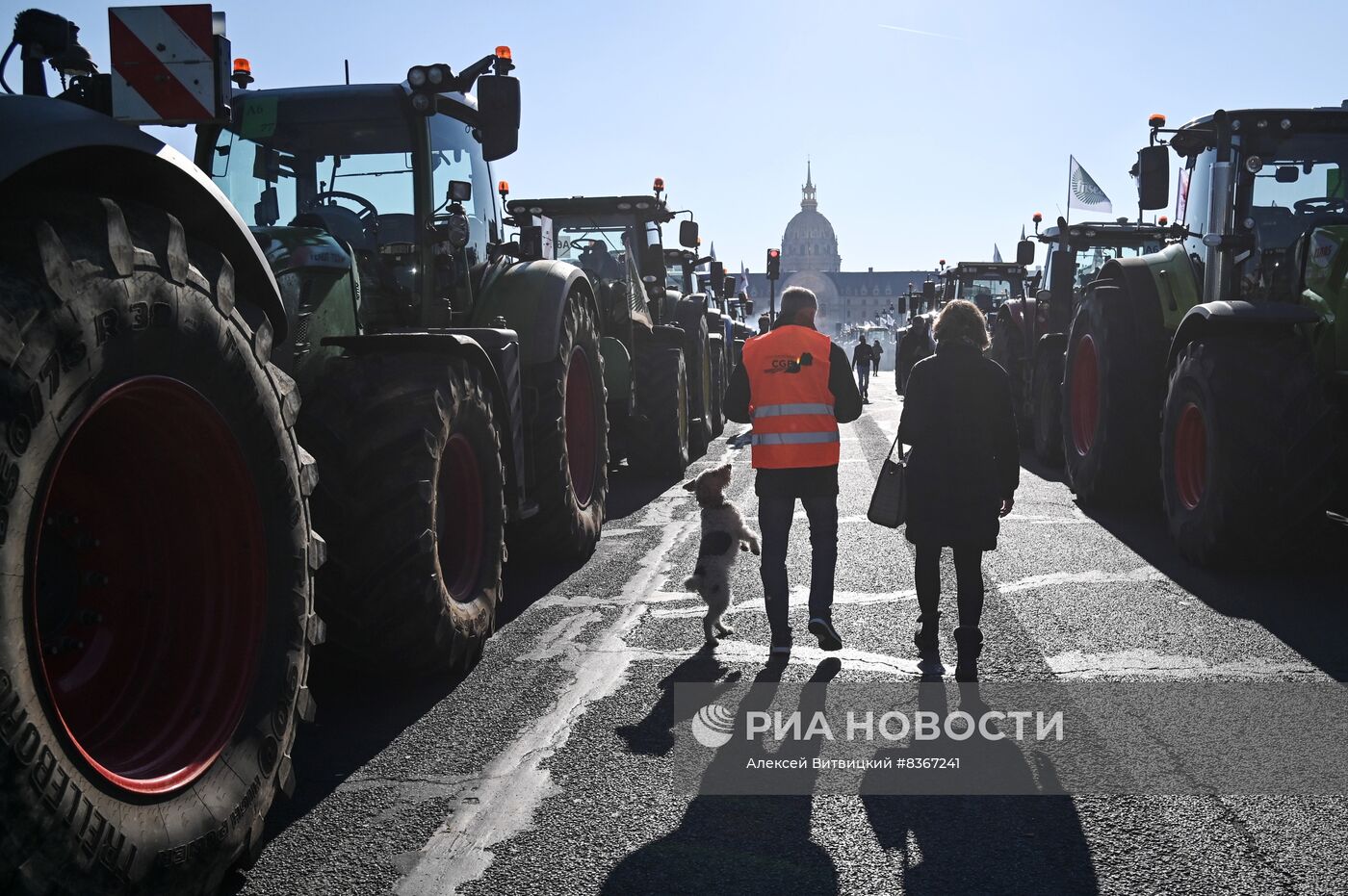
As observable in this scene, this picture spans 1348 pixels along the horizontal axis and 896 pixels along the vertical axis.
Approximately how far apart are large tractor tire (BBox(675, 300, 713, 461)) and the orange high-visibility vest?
7.63 m

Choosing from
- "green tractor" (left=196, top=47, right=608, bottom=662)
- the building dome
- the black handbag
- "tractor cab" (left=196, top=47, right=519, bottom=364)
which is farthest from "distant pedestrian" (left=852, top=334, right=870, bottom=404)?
the building dome

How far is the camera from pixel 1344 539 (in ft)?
25.7

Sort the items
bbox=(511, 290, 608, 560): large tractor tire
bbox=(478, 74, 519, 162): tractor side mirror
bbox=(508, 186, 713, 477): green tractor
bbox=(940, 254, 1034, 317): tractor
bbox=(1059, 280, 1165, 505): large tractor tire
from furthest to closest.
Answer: bbox=(940, 254, 1034, 317): tractor, bbox=(508, 186, 713, 477): green tractor, bbox=(1059, 280, 1165, 505): large tractor tire, bbox=(511, 290, 608, 560): large tractor tire, bbox=(478, 74, 519, 162): tractor side mirror

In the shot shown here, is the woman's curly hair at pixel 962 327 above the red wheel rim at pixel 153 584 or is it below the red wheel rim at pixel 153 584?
above

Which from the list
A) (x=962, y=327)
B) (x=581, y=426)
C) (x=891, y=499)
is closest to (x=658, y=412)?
(x=581, y=426)

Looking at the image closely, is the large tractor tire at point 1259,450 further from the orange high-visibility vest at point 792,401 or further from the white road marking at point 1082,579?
the orange high-visibility vest at point 792,401

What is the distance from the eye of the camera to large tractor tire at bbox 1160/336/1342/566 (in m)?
6.51

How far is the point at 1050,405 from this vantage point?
12.9 metres

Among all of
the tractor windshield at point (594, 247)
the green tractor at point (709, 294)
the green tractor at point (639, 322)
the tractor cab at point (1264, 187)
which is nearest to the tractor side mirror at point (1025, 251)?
the green tractor at point (709, 294)

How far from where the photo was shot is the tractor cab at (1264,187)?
7.61 metres

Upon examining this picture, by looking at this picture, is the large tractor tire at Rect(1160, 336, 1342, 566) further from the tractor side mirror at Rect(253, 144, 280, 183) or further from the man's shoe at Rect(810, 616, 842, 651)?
the tractor side mirror at Rect(253, 144, 280, 183)

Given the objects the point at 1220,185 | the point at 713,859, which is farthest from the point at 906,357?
the point at 713,859

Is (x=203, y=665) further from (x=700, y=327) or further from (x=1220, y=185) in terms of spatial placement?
(x=700, y=327)

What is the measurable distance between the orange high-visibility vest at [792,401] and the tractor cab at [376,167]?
5.31 ft
